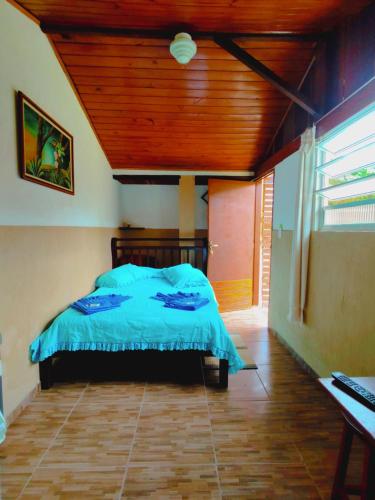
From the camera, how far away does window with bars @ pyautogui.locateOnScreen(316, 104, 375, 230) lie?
154 cm

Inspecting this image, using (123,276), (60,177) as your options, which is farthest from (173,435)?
(60,177)

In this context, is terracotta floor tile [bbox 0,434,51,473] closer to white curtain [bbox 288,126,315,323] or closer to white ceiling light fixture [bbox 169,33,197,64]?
white curtain [bbox 288,126,315,323]

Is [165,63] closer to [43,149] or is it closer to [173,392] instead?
[43,149]

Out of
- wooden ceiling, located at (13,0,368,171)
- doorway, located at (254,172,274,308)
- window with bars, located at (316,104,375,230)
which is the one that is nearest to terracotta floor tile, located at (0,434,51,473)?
window with bars, located at (316,104,375,230)

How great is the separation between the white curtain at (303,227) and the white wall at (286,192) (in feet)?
0.69

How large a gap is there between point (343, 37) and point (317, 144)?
2.20 ft

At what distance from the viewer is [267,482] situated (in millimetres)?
1216

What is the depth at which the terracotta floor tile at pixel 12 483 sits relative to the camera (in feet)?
3.81

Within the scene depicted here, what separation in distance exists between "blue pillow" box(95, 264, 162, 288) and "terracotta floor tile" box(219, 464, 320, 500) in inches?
80.5

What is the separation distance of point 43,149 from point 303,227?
2.11 meters

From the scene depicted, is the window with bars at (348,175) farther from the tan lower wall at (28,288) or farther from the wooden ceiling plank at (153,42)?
the tan lower wall at (28,288)

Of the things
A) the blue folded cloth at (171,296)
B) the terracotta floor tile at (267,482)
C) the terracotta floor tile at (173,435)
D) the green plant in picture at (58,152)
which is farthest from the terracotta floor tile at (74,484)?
the green plant in picture at (58,152)

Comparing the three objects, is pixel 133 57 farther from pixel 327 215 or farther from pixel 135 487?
pixel 135 487

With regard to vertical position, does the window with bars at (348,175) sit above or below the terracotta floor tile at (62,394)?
above
